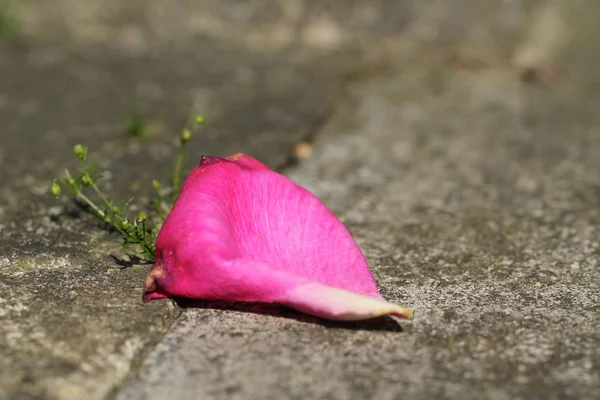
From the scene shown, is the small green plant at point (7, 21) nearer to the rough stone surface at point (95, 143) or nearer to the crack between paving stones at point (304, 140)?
the rough stone surface at point (95, 143)

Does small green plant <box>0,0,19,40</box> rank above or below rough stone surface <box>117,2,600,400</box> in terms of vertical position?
above

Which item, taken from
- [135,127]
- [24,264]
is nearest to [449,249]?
[24,264]

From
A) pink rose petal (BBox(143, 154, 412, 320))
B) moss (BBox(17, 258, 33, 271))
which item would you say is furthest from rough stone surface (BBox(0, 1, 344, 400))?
pink rose petal (BBox(143, 154, 412, 320))

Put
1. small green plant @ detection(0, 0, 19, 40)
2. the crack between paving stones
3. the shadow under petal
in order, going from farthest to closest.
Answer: small green plant @ detection(0, 0, 19, 40), the shadow under petal, the crack between paving stones

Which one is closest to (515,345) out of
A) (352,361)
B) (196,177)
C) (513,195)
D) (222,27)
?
(352,361)

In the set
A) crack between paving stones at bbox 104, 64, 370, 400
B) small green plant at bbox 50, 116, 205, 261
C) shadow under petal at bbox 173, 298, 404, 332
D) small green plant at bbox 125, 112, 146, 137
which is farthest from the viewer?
small green plant at bbox 125, 112, 146, 137

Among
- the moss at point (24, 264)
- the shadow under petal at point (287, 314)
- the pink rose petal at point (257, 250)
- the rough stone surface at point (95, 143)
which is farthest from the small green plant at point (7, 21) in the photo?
the shadow under petal at point (287, 314)

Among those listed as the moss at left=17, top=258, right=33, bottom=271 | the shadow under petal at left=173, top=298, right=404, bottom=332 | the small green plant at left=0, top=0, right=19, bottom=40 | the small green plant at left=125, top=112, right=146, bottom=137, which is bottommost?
the shadow under petal at left=173, top=298, right=404, bottom=332

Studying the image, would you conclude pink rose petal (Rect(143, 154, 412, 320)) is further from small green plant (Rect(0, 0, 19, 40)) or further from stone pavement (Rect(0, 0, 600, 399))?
small green plant (Rect(0, 0, 19, 40))

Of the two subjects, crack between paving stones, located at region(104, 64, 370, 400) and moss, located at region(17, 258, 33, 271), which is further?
moss, located at region(17, 258, 33, 271)
